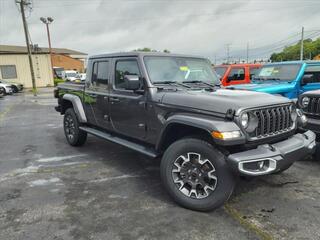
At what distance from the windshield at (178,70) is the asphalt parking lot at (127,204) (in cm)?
159

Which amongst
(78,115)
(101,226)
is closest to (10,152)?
(78,115)

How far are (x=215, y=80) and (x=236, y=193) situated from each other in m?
1.90

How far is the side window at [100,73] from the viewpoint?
16.0ft

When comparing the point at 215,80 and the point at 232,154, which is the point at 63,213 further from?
the point at 215,80

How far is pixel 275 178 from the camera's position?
4.26 meters

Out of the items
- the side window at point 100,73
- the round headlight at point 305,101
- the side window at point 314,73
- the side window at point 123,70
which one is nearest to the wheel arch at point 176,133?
the side window at point 123,70

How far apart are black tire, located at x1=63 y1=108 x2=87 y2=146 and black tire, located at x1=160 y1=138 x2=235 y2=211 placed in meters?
3.00

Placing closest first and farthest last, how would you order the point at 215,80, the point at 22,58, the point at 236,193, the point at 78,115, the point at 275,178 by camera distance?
1. the point at 236,193
2. the point at 275,178
3. the point at 215,80
4. the point at 78,115
5. the point at 22,58

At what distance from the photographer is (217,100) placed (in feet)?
10.5

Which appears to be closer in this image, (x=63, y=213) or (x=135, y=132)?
(x=63, y=213)

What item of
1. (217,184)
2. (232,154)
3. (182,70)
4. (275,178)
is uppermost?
(182,70)

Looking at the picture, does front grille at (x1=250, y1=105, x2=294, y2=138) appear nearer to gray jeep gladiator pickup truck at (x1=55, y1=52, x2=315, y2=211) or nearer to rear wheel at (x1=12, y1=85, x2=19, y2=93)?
gray jeep gladiator pickup truck at (x1=55, y1=52, x2=315, y2=211)

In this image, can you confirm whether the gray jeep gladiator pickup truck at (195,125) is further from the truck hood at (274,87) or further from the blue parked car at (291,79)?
the blue parked car at (291,79)

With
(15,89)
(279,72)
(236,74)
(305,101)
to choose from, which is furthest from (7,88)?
(305,101)
